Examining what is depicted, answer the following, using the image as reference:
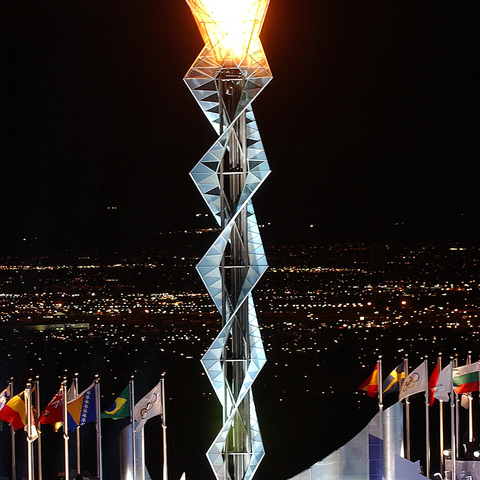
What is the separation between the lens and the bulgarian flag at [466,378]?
13.5 m

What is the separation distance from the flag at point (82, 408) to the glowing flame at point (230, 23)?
6066 millimetres

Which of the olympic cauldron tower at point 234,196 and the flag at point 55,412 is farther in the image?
the flag at point 55,412

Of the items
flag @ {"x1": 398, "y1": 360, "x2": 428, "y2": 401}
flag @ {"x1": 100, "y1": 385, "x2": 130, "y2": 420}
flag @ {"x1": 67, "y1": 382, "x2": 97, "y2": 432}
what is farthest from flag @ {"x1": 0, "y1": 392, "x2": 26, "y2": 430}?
flag @ {"x1": 398, "y1": 360, "x2": 428, "y2": 401}

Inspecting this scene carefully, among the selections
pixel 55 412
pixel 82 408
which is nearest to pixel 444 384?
pixel 82 408

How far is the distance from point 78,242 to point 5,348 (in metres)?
14.8

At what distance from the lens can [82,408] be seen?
12031 millimetres

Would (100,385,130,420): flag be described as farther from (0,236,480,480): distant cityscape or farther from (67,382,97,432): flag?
(0,236,480,480): distant cityscape

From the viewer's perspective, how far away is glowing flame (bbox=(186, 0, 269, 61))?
7.90 m

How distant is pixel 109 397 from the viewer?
41312 millimetres

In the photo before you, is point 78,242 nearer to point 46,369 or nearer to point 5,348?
point 5,348

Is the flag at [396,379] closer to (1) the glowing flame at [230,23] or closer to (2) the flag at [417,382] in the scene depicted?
(2) the flag at [417,382]

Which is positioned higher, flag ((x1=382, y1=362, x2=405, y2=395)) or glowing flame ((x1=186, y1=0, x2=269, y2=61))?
glowing flame ((x1=186, y1=0, x2=269, y2=61))

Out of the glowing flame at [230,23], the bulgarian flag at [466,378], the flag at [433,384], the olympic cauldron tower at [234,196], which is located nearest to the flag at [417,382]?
the bulgarian flag at [466,378]

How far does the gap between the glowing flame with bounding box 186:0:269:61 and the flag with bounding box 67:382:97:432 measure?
19.9ft
